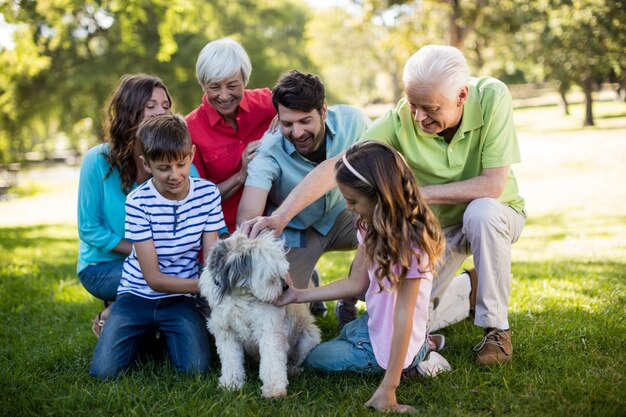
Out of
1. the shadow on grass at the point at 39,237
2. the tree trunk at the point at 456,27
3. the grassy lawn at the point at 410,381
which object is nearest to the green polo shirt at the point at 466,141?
the grassy lawn at the point at 410,381

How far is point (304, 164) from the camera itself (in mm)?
4273

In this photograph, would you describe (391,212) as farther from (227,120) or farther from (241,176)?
(227,120)

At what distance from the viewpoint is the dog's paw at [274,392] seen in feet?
10.4

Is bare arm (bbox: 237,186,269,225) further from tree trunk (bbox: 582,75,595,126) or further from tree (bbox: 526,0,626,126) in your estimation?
tree trunk (bbox: 582,75,595,126)

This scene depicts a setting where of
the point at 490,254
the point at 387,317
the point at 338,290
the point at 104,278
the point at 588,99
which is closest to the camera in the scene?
the point at 387,317

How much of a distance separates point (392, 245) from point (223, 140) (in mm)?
2140

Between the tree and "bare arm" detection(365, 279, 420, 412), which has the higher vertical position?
the tree

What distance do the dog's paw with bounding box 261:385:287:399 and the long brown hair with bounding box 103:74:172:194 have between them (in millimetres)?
1881

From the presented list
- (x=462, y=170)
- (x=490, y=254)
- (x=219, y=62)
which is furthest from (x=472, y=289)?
(x=219, y=62)

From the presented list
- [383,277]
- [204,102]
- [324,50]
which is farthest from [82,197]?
[324,50]

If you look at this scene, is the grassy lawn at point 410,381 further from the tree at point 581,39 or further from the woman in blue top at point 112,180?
the tree at point 581,39

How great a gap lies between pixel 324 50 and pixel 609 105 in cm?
2048

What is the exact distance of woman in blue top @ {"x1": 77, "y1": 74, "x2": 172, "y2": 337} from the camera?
4.16m

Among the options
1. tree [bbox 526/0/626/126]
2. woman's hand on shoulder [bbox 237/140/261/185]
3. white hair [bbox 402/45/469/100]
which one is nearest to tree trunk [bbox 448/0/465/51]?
tree [bbox 526/0/626/126]
